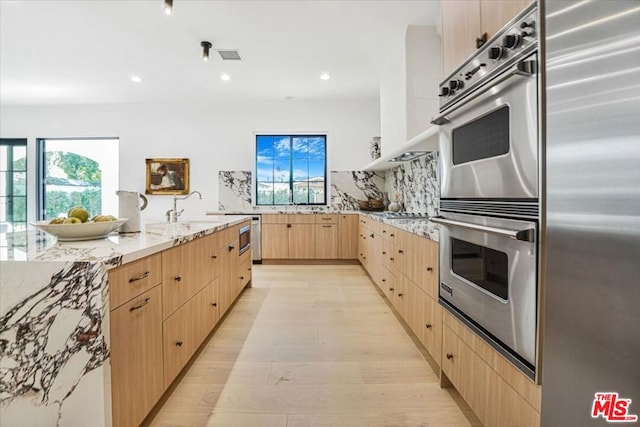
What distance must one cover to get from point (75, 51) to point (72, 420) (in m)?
4.23

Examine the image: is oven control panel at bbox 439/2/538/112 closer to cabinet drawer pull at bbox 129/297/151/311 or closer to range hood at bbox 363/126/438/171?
range hood at bbox 363/126/438/171

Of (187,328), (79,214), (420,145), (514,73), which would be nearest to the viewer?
(514,73)

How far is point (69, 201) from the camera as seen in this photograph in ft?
18.9

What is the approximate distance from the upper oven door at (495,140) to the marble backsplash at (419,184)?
1.62m

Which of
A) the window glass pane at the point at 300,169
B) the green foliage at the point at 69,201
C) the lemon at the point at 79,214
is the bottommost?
the lemon at the point at 79,214

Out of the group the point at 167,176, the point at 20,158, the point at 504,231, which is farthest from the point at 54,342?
the point at 20,158

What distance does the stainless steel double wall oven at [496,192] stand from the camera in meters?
0.94

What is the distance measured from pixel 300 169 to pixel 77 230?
435cm

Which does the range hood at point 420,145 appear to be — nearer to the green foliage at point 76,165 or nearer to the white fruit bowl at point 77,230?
the white fruit bowl at point 77,230

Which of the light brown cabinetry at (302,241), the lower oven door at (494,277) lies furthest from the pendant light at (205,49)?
the lower oven door at (494,277)

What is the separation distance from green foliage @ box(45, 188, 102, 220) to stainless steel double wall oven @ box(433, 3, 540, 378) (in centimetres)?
652

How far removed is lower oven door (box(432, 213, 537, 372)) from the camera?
3.10ft

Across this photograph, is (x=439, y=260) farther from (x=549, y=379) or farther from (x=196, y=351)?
(x=196, y=351)

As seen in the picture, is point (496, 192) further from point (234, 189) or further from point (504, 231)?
point (234, 189)
